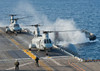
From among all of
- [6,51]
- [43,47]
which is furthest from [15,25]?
[43,47]

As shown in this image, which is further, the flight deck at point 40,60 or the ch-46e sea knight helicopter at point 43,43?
the ch-46e sea knight helicopter at point 43,43

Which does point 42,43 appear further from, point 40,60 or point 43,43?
point 40,60

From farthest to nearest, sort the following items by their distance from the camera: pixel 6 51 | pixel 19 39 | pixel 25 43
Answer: pixel 19 39
pixel 25 43
pixel 6 51

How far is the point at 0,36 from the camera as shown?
238 feet

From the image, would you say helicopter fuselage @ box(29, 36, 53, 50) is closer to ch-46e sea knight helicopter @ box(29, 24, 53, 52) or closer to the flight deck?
ch-46e sea knight helicopter @ box(29, 24, 53, 52)

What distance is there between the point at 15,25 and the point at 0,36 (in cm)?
572

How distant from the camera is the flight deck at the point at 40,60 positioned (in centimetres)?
4244

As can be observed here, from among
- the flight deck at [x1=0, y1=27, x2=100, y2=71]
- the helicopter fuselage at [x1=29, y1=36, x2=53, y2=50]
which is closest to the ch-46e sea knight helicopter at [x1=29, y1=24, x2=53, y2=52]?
the helicopter fuselage at [x1=29, y1=36, x2=53, y2=50]

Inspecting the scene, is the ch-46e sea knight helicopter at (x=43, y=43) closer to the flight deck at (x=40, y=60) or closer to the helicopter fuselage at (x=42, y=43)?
the helicopter fuselage at (x=42, y=43)

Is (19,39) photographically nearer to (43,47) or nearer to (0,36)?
(0,36)

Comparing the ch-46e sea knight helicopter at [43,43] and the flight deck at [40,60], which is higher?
the ch-46e sea knight helicopter at [43,43]

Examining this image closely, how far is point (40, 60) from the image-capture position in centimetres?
4728

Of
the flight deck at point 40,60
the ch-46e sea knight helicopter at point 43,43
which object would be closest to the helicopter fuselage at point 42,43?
the ch-46e sea knight helicopter at point 43,43

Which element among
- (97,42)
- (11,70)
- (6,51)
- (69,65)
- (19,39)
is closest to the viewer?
(11,70)
